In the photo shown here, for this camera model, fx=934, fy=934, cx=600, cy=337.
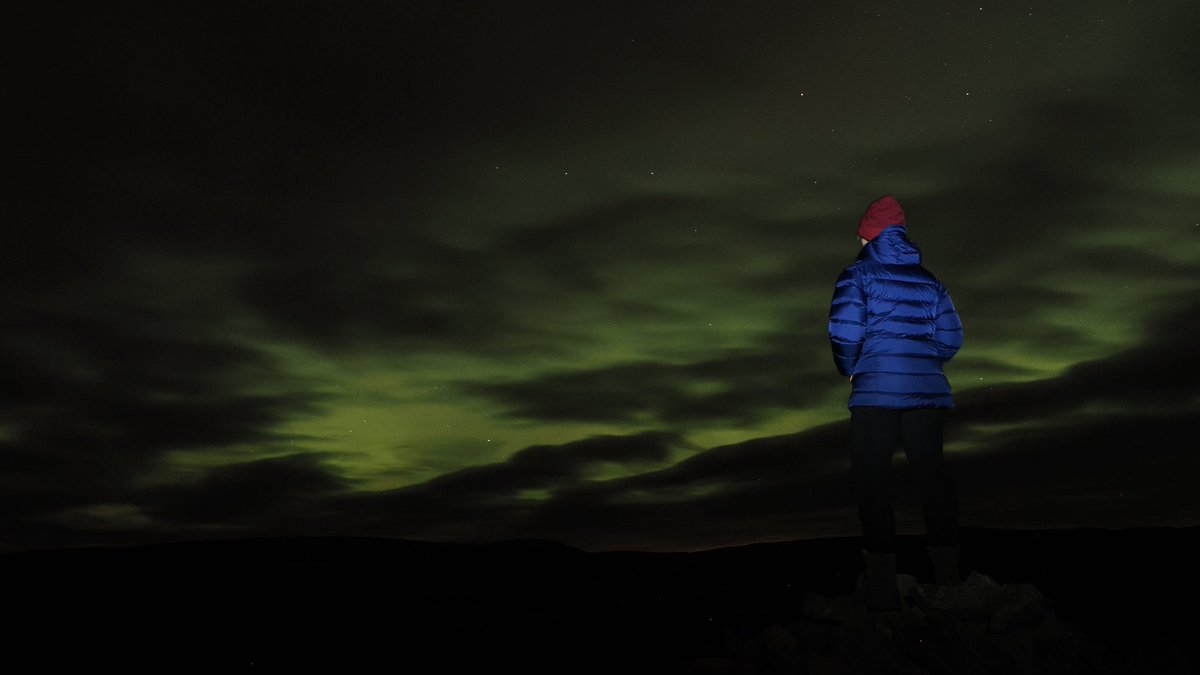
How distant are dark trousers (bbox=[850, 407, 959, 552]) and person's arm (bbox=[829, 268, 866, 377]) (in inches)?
20.4

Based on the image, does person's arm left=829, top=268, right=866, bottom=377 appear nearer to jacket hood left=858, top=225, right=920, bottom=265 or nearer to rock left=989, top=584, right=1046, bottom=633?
jacket hood left=858, top=225, right=920, bottom=265

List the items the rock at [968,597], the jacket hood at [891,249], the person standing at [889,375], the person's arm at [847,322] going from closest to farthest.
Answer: the person's arm at [847,322] < the person standing at [889,375] < the jacket hood at [891,249] < the rock at [968,597]

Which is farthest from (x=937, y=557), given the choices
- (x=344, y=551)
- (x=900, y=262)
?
(x=344, y=551)

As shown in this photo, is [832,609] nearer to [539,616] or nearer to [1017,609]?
[1017,609]

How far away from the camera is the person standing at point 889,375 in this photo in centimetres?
831

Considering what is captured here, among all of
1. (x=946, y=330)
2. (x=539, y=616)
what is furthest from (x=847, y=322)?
(x=539, y=616)

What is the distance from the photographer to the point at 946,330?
8.81 meters

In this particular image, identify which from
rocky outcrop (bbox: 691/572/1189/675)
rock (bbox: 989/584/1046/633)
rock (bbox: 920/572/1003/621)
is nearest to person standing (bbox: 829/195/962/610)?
rocky outcrop (bbox: 691/572/1189/675)

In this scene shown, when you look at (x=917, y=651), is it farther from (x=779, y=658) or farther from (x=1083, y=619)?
(x=1083, y=619)

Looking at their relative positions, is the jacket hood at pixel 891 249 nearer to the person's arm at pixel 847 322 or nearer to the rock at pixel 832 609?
the person's arm at pixel 847 322

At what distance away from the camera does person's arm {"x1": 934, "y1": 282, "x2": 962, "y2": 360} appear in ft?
28.9

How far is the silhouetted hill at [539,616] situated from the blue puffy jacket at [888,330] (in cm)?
207

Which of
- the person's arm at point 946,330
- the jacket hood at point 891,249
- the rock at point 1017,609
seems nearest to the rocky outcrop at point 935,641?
the rock at point 1017,609

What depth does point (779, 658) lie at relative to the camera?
28.9 feet
